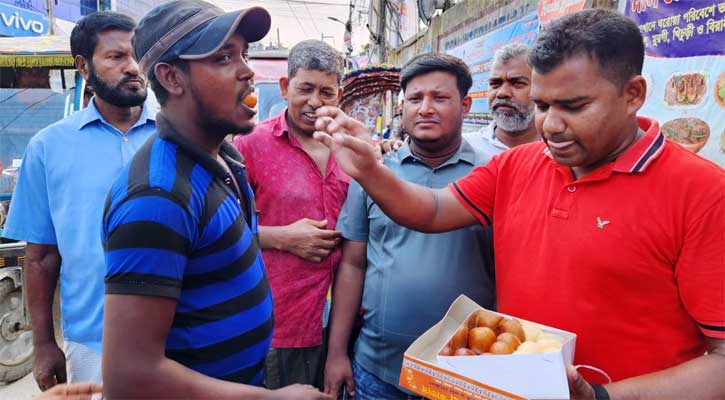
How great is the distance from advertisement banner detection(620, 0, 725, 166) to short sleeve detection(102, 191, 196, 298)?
8.81ft

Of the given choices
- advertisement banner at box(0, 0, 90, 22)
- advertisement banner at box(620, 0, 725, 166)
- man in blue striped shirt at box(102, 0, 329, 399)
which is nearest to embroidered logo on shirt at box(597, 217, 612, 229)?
man in blue striped shirt at box(102, 0, 329, 399)

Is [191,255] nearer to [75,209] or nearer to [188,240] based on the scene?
[188,240]

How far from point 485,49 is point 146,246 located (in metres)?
5.25

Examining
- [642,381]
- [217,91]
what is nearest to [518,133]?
[642,381]

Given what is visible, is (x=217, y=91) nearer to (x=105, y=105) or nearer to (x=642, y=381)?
(x=105, y=105)

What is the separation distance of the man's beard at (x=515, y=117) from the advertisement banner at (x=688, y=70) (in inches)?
27.0

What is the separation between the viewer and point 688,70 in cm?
250

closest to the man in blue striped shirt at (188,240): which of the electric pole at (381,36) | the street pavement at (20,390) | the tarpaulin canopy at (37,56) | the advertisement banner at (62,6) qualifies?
the street pavement at (20,390)

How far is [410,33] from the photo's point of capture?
1175 centimetres

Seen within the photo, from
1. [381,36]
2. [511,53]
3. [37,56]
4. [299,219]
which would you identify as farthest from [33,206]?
[381,36]

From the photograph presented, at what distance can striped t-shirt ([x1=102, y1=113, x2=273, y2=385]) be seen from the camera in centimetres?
109

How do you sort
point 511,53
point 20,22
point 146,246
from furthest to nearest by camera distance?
point 20,22 → point 511,53 → point 146,246

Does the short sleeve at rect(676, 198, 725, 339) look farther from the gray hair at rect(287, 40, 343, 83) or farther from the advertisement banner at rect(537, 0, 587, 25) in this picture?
the advertisement banner at rect(537, 0, 587, 25)

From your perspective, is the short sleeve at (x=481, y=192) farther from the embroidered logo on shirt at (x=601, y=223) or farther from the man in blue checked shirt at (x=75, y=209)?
the man in blue checked shirt at (x=75, y=209)
